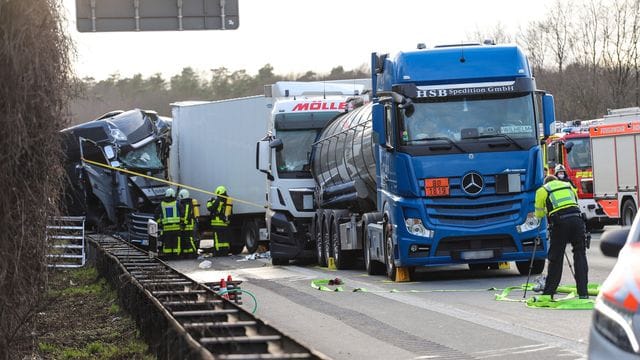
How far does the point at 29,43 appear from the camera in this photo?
316 inches

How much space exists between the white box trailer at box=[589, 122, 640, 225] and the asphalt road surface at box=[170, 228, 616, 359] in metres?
8.90

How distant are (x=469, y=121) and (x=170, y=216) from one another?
12.2 m

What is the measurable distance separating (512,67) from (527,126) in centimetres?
97

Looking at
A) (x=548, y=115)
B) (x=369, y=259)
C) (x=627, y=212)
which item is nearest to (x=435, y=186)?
(x=548, y=115)

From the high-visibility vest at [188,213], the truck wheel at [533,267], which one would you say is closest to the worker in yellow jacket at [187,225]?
the high-visibility vest at [188,213]

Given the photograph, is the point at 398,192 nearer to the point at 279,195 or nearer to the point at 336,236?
the point at 336,236

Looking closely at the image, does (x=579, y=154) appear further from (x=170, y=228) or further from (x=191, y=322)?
(x=191, y=322)

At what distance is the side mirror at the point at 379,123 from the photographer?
1789 cm

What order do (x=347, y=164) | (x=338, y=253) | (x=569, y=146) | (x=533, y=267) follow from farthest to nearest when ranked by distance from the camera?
(x=569, y=146)
(x=338, y=253)
(x=347, y=164)
(x=533, y=267)

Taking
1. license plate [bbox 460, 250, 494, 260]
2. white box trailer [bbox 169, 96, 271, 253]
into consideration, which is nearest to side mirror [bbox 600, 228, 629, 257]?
license plate [bbox 460, 250, 494, 260]

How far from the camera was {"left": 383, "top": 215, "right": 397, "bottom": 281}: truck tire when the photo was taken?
18.1 m

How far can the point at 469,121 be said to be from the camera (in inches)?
691

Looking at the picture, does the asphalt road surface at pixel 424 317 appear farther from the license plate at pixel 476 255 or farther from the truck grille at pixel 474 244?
the truck grille at pixel 474 244

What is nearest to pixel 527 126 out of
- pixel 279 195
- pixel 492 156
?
pixel 492 156
